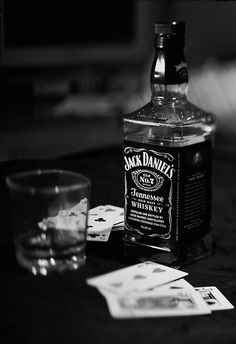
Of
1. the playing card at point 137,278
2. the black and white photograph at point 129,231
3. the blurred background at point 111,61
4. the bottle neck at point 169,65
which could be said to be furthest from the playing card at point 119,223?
the blurred background at point 111,61

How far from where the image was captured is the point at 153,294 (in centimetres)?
92

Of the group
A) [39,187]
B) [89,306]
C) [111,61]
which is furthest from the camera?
[111,61]

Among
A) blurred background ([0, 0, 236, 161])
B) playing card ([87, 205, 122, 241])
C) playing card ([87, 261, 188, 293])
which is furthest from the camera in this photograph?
blurred background ([0, 0, 236, 161])

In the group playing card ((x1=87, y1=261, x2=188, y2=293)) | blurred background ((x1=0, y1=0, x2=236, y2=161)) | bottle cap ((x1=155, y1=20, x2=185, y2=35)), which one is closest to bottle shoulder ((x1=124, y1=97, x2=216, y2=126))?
bottle cap ((x1=155, y1=20, x2=185, y2=35))

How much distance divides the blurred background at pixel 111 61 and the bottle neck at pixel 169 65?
812mm

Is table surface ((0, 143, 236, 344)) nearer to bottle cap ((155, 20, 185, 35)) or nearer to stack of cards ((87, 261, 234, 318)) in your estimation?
stack of cards ((87, 261, 234, 318))

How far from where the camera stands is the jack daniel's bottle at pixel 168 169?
3.46 ft

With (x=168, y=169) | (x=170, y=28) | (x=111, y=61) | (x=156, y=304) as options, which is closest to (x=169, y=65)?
(x=170, y=28)

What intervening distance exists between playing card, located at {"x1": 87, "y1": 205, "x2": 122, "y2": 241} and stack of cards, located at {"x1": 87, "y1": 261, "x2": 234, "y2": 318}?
167mm

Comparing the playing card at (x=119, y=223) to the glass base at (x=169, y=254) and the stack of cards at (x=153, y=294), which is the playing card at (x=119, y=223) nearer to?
the glass base at (x=169, y=254)

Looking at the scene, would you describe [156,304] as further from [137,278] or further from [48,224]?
[48,224]

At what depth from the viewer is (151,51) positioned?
4.14 m

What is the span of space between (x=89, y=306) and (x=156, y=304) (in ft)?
0.31

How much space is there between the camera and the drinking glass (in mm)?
961
